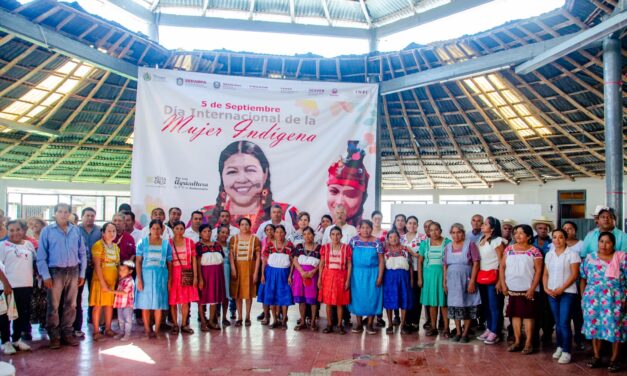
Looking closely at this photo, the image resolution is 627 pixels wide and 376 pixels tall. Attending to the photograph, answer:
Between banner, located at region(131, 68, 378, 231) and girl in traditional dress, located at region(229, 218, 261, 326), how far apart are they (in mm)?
1696

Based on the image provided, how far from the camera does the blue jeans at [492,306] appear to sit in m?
5.20

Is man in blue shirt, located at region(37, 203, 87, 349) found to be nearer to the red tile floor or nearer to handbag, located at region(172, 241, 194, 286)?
the red tile floor

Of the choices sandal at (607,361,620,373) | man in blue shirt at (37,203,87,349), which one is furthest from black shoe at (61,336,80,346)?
sandal at (607,361,620,373)

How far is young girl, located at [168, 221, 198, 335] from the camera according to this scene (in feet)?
17.7

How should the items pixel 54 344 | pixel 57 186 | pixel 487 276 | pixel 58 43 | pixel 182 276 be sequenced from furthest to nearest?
1. pixel 57 186
2. pixel 58 43
3. pixel 182 276
4. pixel 487 276
5. pixel 54 344

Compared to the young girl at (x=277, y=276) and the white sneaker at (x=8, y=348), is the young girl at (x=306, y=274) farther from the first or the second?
the white sneaker at (x=8, y=348)

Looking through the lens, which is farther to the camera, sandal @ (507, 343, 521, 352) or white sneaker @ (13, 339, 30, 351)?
sandal @ (507, 343, 521, 352)

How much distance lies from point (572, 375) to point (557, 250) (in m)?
1.09

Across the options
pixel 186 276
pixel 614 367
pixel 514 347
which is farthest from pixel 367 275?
pixel 614 367

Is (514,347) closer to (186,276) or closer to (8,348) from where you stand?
(186,276)

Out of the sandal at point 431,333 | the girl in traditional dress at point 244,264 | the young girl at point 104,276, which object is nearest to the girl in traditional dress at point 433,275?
the sandal at point 431,333

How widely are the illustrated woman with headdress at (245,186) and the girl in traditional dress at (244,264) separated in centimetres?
170

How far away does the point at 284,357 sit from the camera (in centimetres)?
459

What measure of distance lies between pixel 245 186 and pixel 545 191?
33.3 feet
